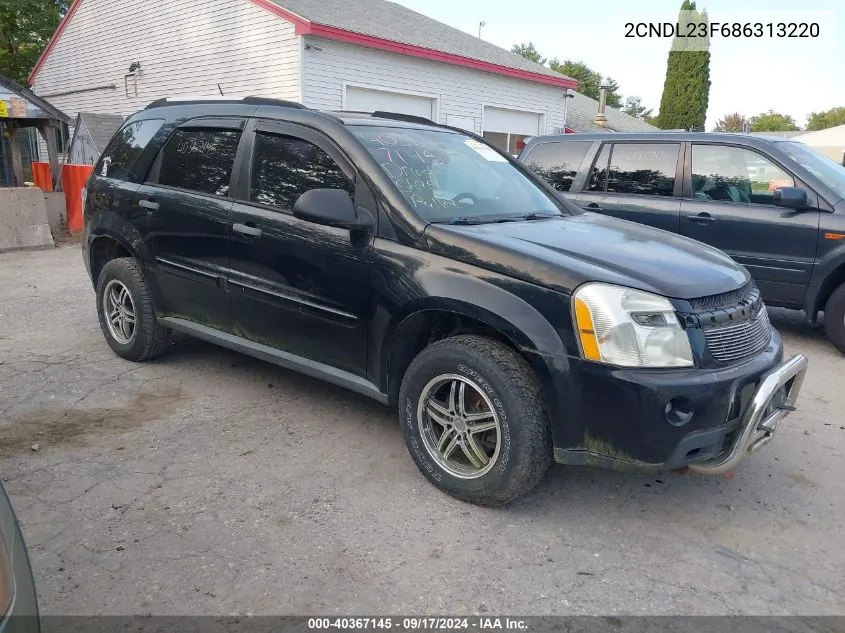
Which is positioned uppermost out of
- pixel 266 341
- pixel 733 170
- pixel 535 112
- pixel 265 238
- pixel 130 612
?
pixel 535 112

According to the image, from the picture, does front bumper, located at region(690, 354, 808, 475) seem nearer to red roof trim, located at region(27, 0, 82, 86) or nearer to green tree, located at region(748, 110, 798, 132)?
red roof trim, located at region(27, 0, 82, 86)

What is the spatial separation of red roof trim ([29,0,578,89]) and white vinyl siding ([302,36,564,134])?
0.20 metres

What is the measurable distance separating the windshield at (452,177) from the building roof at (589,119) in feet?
64.5

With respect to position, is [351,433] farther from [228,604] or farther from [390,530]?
[228,604]

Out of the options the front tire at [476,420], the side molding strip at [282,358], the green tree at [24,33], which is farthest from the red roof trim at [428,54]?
the green tree at [24,33]

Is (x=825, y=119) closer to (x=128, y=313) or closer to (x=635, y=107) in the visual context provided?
(x=635, y=107)

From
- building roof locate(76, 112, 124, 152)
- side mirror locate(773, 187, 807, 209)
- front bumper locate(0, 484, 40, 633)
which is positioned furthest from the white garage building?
front bumper locate(0, 484, 40, 633)

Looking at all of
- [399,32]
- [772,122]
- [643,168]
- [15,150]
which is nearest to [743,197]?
[643,168]

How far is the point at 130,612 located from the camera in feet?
8.25

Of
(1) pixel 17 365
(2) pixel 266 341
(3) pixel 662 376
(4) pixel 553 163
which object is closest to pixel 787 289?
(4) pixel 553 163

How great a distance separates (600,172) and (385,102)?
9.25 meters

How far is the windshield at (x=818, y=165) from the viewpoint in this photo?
6016 millimetres

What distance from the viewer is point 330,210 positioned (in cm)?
339

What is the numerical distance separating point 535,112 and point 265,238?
55.4 ft
